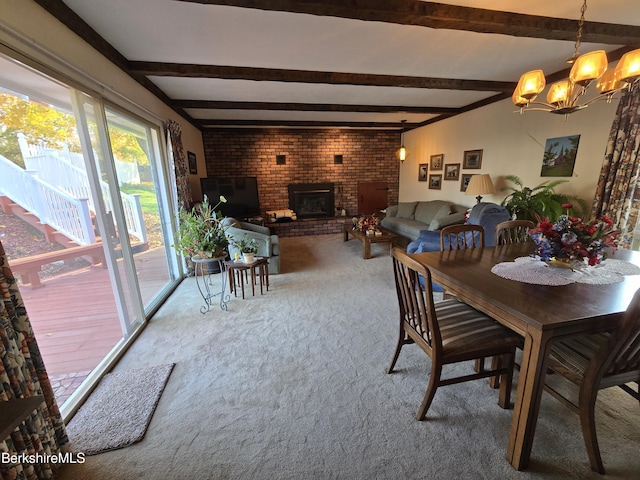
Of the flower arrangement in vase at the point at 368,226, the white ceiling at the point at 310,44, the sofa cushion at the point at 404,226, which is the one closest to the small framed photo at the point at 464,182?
the sofa cushion at the point at 404,226

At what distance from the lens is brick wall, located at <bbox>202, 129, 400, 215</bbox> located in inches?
233

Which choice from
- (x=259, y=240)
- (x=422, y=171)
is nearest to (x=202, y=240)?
(x=259, y=240)

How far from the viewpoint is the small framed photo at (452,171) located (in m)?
4.97

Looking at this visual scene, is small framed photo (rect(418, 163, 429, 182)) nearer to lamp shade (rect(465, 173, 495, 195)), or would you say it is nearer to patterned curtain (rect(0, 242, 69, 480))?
lamp shade (rect(465, 173, 495, 195))

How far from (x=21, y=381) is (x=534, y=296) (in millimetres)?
2254

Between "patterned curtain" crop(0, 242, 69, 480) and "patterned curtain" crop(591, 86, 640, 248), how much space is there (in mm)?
4550

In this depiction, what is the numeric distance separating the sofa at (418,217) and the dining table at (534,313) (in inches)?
104

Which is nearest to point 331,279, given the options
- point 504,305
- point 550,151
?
point 504,305

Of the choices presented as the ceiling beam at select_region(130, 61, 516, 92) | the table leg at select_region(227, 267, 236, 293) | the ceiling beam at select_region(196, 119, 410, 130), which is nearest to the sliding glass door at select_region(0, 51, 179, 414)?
the ceiling beam at select_region(130, 61, 516, 92)

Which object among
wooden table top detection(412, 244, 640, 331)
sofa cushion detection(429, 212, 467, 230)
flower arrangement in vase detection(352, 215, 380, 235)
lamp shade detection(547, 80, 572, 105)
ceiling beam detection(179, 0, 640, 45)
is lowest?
flower arrangement in vase detection(352, 215, 380, 235)

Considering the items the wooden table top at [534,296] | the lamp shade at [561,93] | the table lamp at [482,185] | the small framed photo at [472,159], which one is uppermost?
the lamp shade at [561,93]

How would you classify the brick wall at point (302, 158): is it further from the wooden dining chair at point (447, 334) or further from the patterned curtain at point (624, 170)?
the wooden dining chair at point (447, 334)

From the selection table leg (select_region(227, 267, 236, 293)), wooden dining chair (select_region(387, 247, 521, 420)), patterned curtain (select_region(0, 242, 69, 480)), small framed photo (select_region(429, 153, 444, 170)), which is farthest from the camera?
small framed photo (select_region(429, 153, 444, 170))

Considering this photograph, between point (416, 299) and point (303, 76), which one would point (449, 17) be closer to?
point (303, 76)
